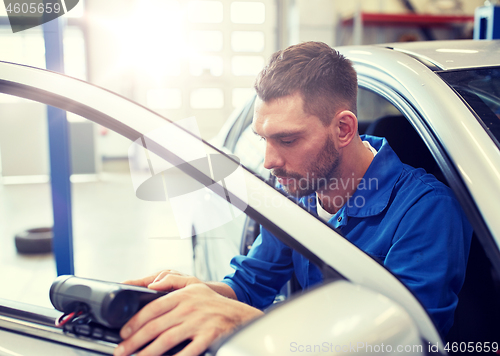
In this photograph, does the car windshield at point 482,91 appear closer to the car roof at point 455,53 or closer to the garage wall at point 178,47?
the car roof at point 455,53

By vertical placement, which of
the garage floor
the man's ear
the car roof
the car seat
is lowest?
the garage floor

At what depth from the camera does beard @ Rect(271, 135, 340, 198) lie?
3.71ft

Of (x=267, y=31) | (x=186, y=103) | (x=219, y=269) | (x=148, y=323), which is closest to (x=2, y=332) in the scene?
(x=148, y=323)

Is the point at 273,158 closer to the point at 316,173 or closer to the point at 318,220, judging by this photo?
the point at 316,173

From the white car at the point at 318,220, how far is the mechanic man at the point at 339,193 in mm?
139

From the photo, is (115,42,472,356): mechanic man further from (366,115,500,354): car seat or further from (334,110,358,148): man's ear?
(366,115,500,354): car seat

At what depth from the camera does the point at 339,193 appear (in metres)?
1.19

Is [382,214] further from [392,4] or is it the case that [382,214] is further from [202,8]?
[392,4]

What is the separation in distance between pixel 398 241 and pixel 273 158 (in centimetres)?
41

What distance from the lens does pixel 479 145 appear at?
0.81 m

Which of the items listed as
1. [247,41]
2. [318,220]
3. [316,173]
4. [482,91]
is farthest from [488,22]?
[247,41]

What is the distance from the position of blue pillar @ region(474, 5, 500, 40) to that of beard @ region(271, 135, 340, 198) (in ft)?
4.51

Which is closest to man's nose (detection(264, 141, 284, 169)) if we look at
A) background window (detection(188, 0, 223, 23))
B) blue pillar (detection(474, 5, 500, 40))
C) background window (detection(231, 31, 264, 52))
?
blue pillar (detection(474, 5, 500, 40))

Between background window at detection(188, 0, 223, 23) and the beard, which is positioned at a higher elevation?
background window at detection(188, 0, 223, 23)
